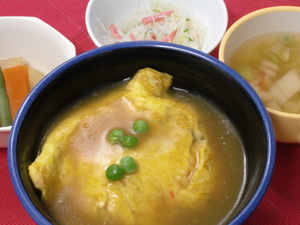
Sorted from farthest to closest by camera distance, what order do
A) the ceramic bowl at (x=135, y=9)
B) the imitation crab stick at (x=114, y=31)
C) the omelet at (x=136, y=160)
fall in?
the imitation crab stick at (x=114, y=31) → the ceramic bowl at (x=135, y=9) → the omelet at (x=136, y=160)

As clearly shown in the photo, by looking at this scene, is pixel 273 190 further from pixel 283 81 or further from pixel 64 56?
pixel 64 56

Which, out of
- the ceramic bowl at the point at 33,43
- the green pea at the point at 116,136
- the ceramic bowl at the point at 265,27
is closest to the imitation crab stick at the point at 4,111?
the ceramic bowl at the point at 33,43

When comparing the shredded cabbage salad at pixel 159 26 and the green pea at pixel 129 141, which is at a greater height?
the green pea at pixel 129 141

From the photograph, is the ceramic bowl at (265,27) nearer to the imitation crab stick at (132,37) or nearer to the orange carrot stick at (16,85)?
the imitation crab stick at (132,37)

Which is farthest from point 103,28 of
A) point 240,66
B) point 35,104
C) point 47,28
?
point 35,104

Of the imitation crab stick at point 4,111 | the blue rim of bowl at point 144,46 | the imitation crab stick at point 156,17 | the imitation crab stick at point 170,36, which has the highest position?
the blue rim of bowl at point 144,46

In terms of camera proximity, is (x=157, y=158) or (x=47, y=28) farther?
(x=47, y=28)

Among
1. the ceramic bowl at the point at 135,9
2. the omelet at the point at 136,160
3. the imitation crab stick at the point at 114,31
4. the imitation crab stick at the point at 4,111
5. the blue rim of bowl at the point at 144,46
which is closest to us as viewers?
the blue rim of bowl at the point at 144,46

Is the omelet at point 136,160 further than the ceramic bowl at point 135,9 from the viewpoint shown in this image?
No

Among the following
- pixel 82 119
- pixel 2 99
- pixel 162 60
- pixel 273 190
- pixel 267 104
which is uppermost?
pixel 162 60
